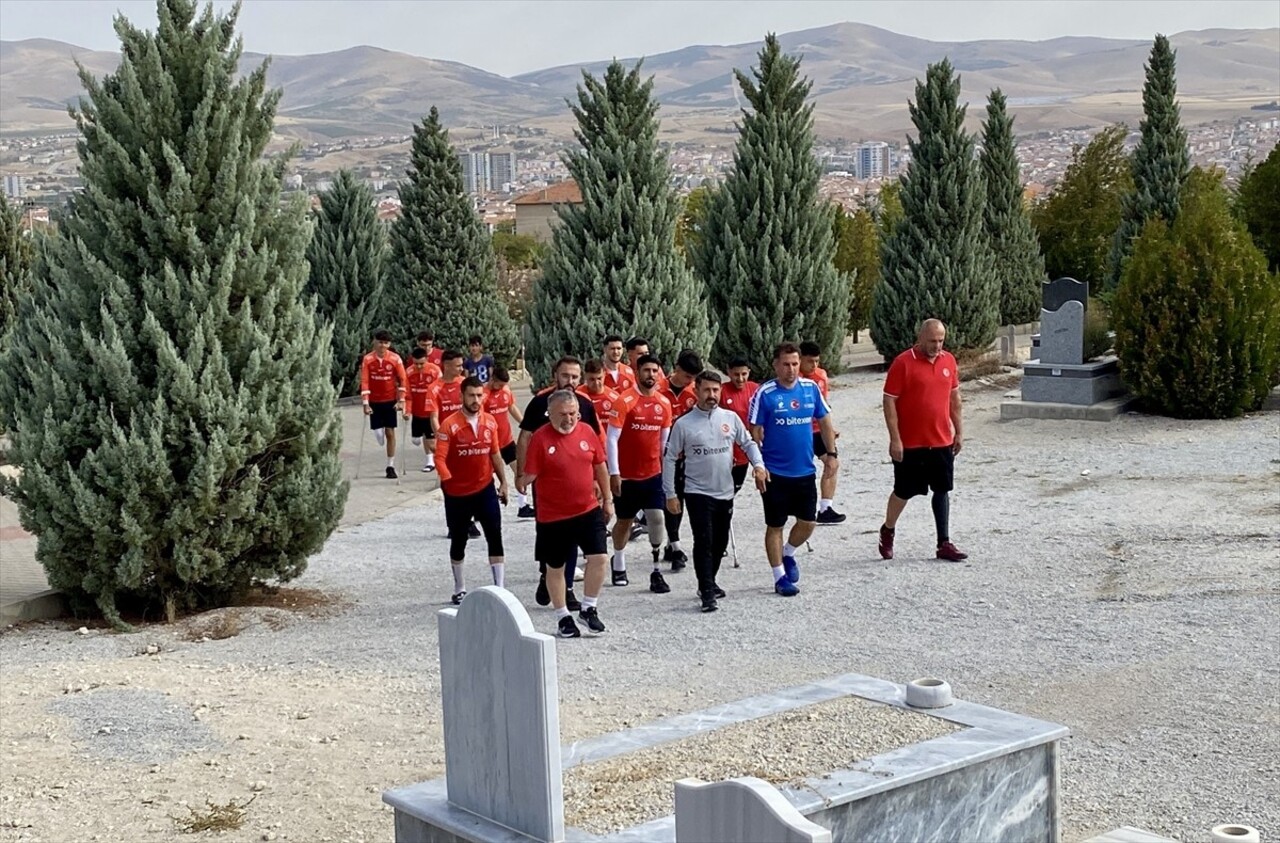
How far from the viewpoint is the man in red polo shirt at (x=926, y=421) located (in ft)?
37.8

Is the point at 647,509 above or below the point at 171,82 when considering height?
below

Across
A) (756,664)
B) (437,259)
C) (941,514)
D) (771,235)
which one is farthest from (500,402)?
(437,259)

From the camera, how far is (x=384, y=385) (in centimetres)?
1794

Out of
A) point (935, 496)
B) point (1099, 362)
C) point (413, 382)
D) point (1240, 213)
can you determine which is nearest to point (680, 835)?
point (935, 496)

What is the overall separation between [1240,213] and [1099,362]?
8.32 metres

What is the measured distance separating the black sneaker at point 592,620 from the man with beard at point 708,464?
2.86 feet

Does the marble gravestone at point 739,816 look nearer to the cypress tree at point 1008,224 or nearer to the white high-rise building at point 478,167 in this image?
the cypress tree at point 1008,224

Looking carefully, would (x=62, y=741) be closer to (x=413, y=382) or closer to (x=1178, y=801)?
(x=1178, y=801)

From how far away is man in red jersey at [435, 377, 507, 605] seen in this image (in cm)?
1066

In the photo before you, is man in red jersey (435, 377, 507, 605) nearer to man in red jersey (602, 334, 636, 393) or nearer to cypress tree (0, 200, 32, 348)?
man in red jersey (602, 334, 636, 393)

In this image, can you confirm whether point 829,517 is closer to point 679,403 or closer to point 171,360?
point 679,403

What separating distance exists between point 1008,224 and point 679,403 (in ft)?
78.3

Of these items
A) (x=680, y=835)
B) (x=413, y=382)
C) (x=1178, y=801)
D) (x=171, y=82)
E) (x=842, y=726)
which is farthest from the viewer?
(x=413, y=382)

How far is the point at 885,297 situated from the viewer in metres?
28.5
